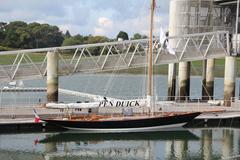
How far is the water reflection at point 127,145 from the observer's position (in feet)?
146

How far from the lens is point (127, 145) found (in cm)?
4838

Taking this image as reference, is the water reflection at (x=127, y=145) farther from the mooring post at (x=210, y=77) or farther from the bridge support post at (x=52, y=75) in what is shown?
the mooring post at (x=210, y=77)

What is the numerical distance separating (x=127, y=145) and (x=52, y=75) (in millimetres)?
12485

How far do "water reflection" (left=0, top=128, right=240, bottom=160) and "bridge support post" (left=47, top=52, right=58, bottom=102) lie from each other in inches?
221

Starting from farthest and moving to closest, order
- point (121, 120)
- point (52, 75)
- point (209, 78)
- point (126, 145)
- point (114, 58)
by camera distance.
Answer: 1. point (209, 78)
2. point (114, 58)
3. point (52, 75)
4. point (121, 120)
5. point (126, 145)

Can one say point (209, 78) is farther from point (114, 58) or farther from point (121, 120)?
point (121, 120)

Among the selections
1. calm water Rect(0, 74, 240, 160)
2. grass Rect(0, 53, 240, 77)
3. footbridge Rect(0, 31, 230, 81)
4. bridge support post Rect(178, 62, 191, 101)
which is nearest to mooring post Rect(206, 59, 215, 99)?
bridge support post Rect(178, 62, 191, 101)

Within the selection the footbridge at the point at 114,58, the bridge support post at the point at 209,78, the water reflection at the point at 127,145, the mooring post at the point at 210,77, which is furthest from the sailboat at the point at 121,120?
the mooring post at the point at 210,77

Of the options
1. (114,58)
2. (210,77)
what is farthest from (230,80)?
(114,58)

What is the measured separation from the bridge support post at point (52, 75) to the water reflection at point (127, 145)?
5.62 metres

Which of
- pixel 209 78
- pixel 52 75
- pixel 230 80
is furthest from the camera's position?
pixel 209 78

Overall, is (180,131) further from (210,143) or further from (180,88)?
(180,88)

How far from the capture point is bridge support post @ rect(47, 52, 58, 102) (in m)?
56.2

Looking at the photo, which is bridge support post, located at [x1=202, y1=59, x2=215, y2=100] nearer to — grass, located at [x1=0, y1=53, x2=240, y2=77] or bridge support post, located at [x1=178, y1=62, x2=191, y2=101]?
bridge support post, located at [x1=178, y1=62, x2=191, y2=101]
